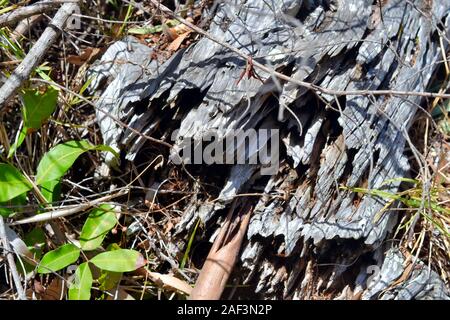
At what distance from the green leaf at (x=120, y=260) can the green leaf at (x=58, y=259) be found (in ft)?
0.22

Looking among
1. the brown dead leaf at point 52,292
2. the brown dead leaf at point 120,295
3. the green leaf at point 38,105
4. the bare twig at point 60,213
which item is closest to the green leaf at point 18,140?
the green leaf at point 38,105

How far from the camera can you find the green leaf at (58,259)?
2.01m

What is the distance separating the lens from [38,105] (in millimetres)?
2131

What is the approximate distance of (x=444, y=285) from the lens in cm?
214

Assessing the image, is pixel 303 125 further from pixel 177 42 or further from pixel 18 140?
pixel 18 140

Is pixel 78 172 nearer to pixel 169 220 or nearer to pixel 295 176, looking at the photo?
pixel 169 220

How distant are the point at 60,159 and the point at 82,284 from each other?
43 centimetres

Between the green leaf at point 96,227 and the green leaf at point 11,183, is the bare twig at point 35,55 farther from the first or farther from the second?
the green leaf at point 96,227

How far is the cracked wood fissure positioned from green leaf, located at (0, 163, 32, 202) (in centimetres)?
33

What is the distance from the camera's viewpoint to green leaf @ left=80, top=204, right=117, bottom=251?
6.80 ft

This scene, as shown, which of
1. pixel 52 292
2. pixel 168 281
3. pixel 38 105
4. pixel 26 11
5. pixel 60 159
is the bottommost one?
pixel 52 292

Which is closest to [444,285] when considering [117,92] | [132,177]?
[132,177]

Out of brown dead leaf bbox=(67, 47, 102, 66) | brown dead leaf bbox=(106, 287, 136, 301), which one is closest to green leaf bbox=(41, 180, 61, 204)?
brown dead leaf bbox=(106, 287, 136, 301)

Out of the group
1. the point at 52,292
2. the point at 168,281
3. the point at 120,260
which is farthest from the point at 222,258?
the point at 52,292
